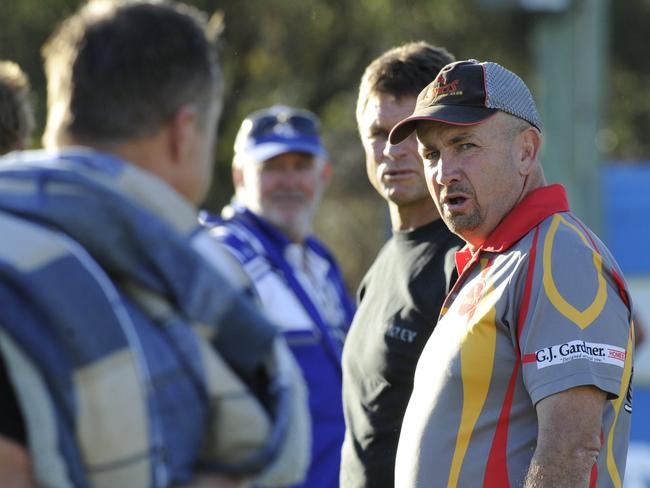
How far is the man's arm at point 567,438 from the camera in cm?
240

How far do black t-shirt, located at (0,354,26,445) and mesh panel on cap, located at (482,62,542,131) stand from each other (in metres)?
1.51

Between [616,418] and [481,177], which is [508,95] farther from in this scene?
[616,418]

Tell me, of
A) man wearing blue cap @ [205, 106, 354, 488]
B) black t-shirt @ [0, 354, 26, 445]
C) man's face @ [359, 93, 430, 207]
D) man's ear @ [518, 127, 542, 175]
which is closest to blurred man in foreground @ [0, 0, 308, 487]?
black t-shirt @ [0, 354, 26, 445]

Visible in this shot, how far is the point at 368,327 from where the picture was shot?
10.8 feet

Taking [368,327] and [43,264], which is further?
[368,327]

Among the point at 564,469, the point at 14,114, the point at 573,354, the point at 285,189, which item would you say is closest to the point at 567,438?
the point at 564,469

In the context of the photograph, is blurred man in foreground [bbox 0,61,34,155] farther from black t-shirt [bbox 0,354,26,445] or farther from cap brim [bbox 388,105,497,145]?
black t-shirt [bbox 0,354,26,445]

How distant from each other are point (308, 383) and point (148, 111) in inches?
102

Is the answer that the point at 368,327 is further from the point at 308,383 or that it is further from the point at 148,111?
the point at 148,111

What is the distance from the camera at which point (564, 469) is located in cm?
240

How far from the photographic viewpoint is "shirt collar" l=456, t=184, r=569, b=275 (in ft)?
8.80

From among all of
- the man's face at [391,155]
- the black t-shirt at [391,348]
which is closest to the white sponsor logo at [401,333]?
the black t-shirt at [391,348]

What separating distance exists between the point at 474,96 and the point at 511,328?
2.03ft

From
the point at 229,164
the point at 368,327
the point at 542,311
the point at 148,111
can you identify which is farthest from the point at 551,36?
the point at 148,111
